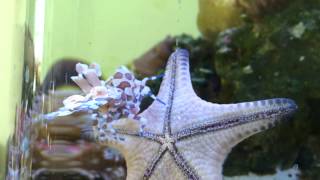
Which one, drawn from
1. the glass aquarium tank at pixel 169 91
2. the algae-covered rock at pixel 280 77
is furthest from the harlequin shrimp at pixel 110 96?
the algae-covered rock at pixel 280 77

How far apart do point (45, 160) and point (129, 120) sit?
160 millimetres

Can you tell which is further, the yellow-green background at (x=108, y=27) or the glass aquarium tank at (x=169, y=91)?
the yellow-green background at (x=108, y=27)

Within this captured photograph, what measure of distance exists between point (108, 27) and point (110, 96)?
170mm

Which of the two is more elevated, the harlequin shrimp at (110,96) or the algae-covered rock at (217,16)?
the algae-covered rock at (217,16)

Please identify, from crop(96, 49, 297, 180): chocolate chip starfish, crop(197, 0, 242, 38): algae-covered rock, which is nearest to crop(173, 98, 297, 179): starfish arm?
crop(96, 49, 297, 180): chocolate chip starfish

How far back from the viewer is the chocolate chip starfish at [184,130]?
0.68m

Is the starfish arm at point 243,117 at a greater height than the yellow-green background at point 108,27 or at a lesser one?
lesser

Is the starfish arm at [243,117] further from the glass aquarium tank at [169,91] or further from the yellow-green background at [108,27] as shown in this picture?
the yellow-green background at [108,27]

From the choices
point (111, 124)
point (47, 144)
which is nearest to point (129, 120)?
point (111, 124)

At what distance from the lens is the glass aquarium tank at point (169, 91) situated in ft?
2.31

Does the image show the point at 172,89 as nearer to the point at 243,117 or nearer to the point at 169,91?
the point at 169,91

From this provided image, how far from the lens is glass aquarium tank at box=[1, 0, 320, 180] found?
0.70 m

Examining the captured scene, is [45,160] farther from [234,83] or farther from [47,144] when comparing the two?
[234,83]

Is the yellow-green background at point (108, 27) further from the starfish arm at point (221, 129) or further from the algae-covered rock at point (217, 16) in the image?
the starfish arm at point (221, 129)
